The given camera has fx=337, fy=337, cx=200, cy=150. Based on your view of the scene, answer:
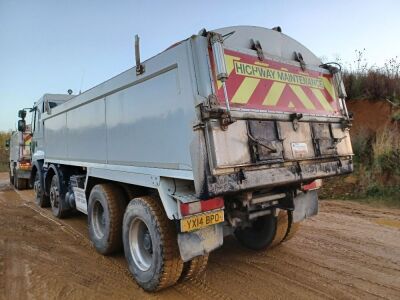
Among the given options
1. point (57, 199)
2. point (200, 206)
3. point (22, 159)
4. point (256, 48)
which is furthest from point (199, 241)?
point (22, 159)

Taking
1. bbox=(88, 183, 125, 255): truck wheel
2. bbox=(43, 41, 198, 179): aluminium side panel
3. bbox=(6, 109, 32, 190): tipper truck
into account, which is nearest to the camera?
bbox=(43, 41, 198, 179): aluminium side panel

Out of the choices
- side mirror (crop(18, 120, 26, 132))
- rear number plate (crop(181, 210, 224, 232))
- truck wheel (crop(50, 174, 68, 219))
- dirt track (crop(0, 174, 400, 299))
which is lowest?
dirt track (crop(0, 174, 400, 299))

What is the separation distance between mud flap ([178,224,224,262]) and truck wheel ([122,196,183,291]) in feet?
0.64

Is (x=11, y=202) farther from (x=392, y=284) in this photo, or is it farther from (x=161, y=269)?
(x=392, y=284)

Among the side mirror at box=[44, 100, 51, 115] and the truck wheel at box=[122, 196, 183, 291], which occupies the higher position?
the side mirror at box=[44, 100, 51, 115]

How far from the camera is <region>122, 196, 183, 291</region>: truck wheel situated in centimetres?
334

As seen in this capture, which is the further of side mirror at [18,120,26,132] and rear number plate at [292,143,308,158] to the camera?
side mirror at [18,120,26,132]

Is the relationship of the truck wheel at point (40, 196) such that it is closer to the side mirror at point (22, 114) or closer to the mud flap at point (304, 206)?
the side mirror at point (22, 114)

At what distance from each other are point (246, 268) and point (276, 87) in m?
2.20

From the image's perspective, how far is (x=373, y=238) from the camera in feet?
16.6

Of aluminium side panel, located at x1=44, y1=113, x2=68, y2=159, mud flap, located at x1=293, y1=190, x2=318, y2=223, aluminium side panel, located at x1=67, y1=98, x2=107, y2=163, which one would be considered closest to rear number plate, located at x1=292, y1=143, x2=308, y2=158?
mud flap, located at x1=293, y1=190, x2=318, y2=223

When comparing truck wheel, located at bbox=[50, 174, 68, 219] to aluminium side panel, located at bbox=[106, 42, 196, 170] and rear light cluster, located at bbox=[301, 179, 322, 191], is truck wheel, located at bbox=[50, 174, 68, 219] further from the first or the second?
rear light cluster, located at bbox=[301, 179, 322, 191]

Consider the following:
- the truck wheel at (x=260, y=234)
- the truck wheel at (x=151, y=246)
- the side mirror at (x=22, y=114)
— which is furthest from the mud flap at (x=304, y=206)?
the side mirror at (x=22, y=114)

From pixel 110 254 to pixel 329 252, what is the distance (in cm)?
299
